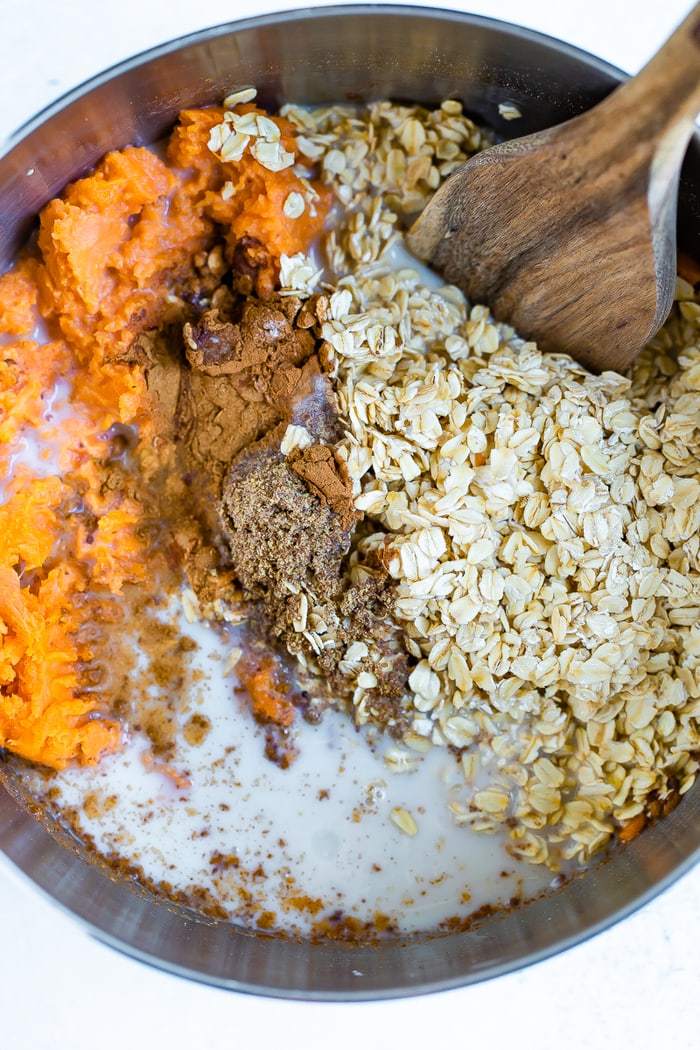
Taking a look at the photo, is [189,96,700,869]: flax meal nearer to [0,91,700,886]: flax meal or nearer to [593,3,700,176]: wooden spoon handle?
[0,91,700,886]: flax meal

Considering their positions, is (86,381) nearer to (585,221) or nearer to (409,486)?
(409,486)

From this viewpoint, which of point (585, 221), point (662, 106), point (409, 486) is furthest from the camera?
point (409, 486)

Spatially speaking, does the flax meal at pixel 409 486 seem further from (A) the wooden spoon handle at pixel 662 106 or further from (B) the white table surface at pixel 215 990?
(A) the wooden spoon handle at pixel 662 106

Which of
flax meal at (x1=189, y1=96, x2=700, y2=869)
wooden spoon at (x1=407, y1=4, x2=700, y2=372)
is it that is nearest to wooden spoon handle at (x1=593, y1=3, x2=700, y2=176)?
wooden spoon at (x1=407, y1=4, x2=700, y2=372)

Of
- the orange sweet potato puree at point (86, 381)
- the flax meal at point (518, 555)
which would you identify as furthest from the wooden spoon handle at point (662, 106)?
the orange sweet potato puree at point (86, 381)

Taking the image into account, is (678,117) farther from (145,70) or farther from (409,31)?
(145,70)

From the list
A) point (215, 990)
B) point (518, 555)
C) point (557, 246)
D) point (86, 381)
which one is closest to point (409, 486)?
point (518, 555)

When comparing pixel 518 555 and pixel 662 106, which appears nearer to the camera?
pixel 662 106
